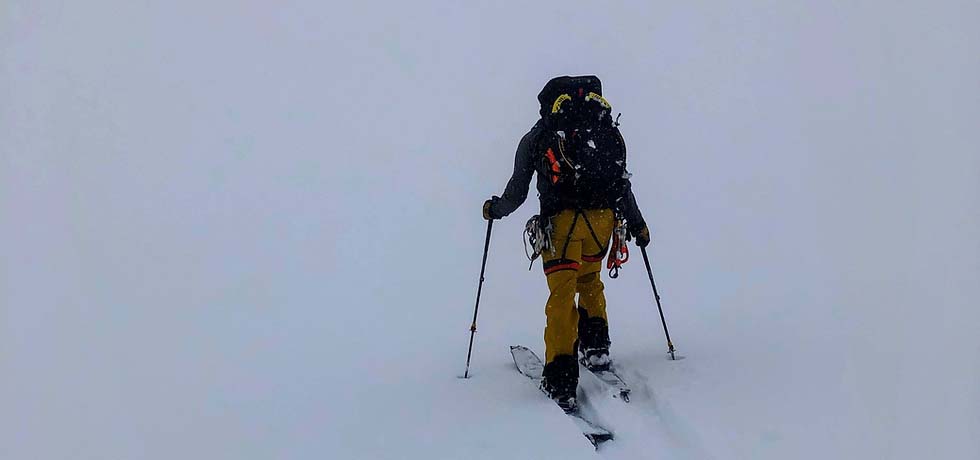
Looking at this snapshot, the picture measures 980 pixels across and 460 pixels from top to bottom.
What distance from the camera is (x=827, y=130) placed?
20969 millimetres

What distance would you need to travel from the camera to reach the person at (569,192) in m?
5.42

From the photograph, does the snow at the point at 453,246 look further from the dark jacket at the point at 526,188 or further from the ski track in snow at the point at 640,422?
the dark jacket at the point at 526,188

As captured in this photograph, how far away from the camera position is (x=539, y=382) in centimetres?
614

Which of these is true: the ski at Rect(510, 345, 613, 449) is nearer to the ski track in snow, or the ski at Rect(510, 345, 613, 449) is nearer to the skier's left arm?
the ski track in snow

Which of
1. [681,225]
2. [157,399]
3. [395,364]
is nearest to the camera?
[157,399]

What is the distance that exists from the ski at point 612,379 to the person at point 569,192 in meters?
0.28

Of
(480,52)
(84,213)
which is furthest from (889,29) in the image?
(84,213)

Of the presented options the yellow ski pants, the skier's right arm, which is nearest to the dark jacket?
the skier's right arm

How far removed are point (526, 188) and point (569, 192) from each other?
401mm

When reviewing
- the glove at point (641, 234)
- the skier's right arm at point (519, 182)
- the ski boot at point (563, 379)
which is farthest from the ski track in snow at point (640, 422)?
the skier's right arm at point (519, 182)

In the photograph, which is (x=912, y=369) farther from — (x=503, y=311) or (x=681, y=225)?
(x=681, y=225)

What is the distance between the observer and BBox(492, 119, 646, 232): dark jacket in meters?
5.59

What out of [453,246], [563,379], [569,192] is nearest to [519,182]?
[569,192]

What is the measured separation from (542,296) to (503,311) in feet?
3.77
